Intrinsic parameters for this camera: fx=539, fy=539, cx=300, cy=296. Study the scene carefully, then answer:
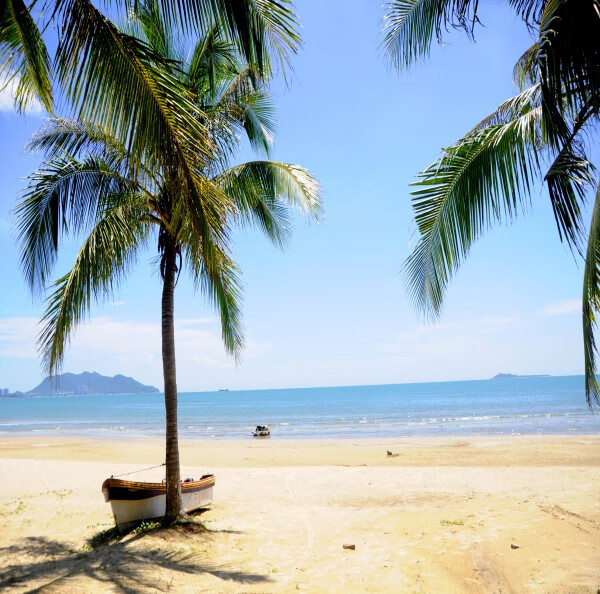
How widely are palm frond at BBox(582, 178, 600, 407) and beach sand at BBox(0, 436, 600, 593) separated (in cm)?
290

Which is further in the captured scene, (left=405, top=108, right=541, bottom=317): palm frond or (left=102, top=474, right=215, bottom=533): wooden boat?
(left=102, top=474, right=215, bottom=533): wooden boat

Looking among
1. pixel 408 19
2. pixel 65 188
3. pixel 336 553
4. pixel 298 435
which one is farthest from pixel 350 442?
pixel 408 19

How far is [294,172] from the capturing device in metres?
7.87

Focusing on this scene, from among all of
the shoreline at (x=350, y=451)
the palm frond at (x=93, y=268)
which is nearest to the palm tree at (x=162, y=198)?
the palm frond at (x=93, y=268)

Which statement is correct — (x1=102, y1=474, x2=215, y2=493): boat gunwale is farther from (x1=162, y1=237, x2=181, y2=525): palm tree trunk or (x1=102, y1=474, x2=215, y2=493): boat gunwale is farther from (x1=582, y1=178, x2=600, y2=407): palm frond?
(x1=582, y1=178, x2=600, y2=407): palm frond

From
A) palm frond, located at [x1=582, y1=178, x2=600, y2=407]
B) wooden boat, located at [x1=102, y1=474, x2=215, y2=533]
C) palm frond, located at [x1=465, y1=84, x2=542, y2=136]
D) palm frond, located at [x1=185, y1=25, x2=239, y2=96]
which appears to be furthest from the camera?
palm frond, located at [x1=185, y1=25, x2=239, y2=96]

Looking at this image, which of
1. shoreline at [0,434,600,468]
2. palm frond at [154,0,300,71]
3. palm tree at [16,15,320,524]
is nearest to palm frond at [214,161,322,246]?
palm tree at [16,15,320,524]

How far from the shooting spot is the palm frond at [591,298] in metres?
3.35

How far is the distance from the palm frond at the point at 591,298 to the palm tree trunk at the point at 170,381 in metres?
5.35

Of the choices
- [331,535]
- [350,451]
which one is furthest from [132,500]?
[350,451]

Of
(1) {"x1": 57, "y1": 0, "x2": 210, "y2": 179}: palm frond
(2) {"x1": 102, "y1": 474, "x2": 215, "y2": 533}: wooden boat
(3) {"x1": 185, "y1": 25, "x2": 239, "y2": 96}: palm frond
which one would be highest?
(3) {"x1": 185, "y1": 25, "x2": 239, "y2": 96}: palm frond

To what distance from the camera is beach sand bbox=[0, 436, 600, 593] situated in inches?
220

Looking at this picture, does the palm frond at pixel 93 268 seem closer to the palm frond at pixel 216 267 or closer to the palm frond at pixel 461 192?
the palm frond at pixel 216 267

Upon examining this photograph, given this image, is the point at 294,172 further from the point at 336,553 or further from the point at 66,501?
the point at 66,501
